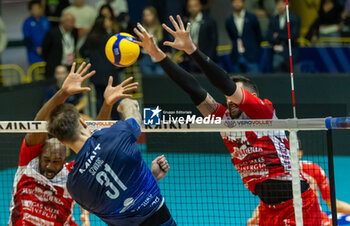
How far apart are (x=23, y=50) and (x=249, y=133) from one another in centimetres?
1506

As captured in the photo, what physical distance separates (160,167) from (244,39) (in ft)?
27.3

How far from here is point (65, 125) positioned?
5.39 metres

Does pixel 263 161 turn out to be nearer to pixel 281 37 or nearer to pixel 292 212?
pixel 292 212

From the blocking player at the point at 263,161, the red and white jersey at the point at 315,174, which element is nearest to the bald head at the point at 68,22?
the red and white jersey at the point at 315,174

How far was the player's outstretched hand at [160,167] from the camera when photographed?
19.8 feet

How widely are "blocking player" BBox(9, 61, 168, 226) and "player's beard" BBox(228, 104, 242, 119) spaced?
1.24 meters

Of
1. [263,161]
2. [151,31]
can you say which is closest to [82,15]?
[151,31]

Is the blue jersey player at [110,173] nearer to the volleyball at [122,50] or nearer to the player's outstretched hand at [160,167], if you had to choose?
the player's outstretched hand at [160,167]

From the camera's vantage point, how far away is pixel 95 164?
5305mm

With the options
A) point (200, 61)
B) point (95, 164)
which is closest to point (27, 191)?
point (95, 164)

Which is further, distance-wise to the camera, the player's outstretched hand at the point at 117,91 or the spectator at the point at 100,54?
the spectator at the point at 100,54

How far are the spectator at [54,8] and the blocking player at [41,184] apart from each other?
10.6 meters

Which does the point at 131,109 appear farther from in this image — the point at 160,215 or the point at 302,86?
the point at 302,86

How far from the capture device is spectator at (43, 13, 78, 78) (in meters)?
14.4
